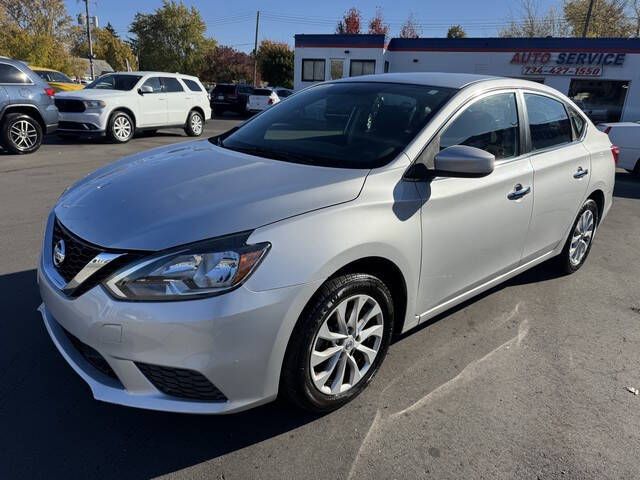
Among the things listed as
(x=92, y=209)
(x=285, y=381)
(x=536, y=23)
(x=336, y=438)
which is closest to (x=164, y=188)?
(x=92, y=209)

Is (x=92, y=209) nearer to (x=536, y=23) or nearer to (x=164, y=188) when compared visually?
(x=164, y=188)

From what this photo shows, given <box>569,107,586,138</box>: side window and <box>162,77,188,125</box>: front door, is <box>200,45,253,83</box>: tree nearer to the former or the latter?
<box>162,77,188,125</box>: front door

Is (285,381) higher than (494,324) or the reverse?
higher

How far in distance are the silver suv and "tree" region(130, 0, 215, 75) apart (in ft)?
166

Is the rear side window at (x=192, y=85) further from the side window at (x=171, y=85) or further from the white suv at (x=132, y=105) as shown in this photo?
the side window at (x=171, y=85)

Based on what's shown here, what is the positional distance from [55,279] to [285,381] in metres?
1.20

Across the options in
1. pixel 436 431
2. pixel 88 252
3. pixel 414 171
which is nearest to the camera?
pixel 88 252

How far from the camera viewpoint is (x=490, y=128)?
3.28 meters

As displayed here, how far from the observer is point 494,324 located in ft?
12.0

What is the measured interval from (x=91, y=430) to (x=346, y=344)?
4.29 feet

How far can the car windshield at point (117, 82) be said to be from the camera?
12.6 meters

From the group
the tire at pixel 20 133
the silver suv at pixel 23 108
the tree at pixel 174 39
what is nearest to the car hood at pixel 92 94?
the silver suv at pixel 23 108

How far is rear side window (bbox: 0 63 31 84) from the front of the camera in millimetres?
9367

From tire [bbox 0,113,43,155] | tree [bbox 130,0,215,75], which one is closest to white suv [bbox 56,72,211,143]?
tire [bbox 0,113,43,155]
